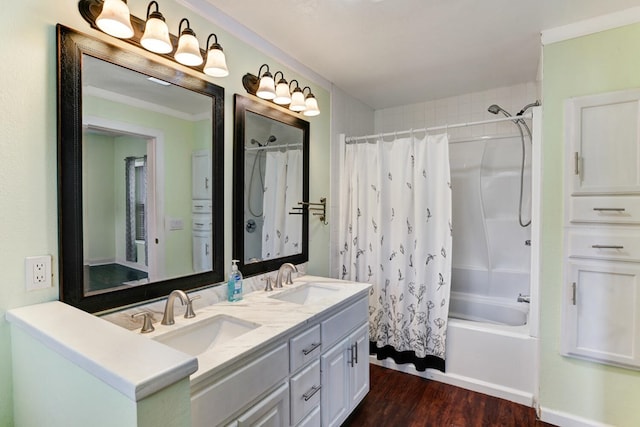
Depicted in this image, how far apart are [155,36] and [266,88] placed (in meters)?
0.67

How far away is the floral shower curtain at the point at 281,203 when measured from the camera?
6.82ft

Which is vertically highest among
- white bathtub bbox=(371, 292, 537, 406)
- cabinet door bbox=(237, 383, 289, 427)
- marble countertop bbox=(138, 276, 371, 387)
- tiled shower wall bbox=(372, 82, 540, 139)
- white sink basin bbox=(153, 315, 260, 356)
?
tiled shower wall bbox=(372, 82, 540, 139)

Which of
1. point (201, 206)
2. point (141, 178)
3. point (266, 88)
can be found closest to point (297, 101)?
point (266, 88)

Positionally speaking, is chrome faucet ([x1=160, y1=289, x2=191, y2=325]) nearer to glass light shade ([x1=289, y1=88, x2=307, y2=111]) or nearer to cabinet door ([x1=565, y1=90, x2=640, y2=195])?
glass light shade ([x1=289, y1=88, x2=307, y2=111])

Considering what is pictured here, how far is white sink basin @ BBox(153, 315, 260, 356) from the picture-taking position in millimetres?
1307

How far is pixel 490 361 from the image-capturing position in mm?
2207

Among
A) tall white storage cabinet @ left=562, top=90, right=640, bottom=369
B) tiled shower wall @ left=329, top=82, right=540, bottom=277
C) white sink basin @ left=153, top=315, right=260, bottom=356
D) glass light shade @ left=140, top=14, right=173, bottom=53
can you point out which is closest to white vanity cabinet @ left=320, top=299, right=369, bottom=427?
white sink basin @ left=153, top=315, right=260, bottom=356

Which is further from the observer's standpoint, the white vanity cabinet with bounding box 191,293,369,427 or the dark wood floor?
the dark wood floor

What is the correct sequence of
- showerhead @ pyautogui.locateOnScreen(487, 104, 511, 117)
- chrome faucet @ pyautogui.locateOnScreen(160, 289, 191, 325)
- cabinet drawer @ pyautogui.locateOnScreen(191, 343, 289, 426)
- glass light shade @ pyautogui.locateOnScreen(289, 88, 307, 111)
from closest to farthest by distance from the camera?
cabinet drawer @ pyautogui.locateOnScreen(191, 343, 289, 426), chrome faucet @ pyautogui.locateOnScreen(160, 289, 191, 325), glass light shade @ pyautogui.locateOnScreen(289, 88, 307, 111), showerhead @ pyautogui.locateOnScreen(487, 104, 511, 117)

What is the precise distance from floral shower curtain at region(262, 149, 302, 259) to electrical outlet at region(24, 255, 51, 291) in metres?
1.10

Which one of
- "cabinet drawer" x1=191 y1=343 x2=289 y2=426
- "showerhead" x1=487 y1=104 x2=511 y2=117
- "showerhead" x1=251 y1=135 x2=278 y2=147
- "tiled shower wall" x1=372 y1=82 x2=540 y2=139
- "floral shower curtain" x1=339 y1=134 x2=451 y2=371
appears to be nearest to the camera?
"cabinet drawer" x1=191 y1=343 x2=289 y2=426

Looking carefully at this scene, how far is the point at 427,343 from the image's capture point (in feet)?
7.91

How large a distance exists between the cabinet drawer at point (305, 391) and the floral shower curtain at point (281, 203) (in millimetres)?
778

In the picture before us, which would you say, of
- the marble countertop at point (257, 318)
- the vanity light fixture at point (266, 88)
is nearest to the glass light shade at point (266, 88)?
the vanity light fixture at point (266, 88)
